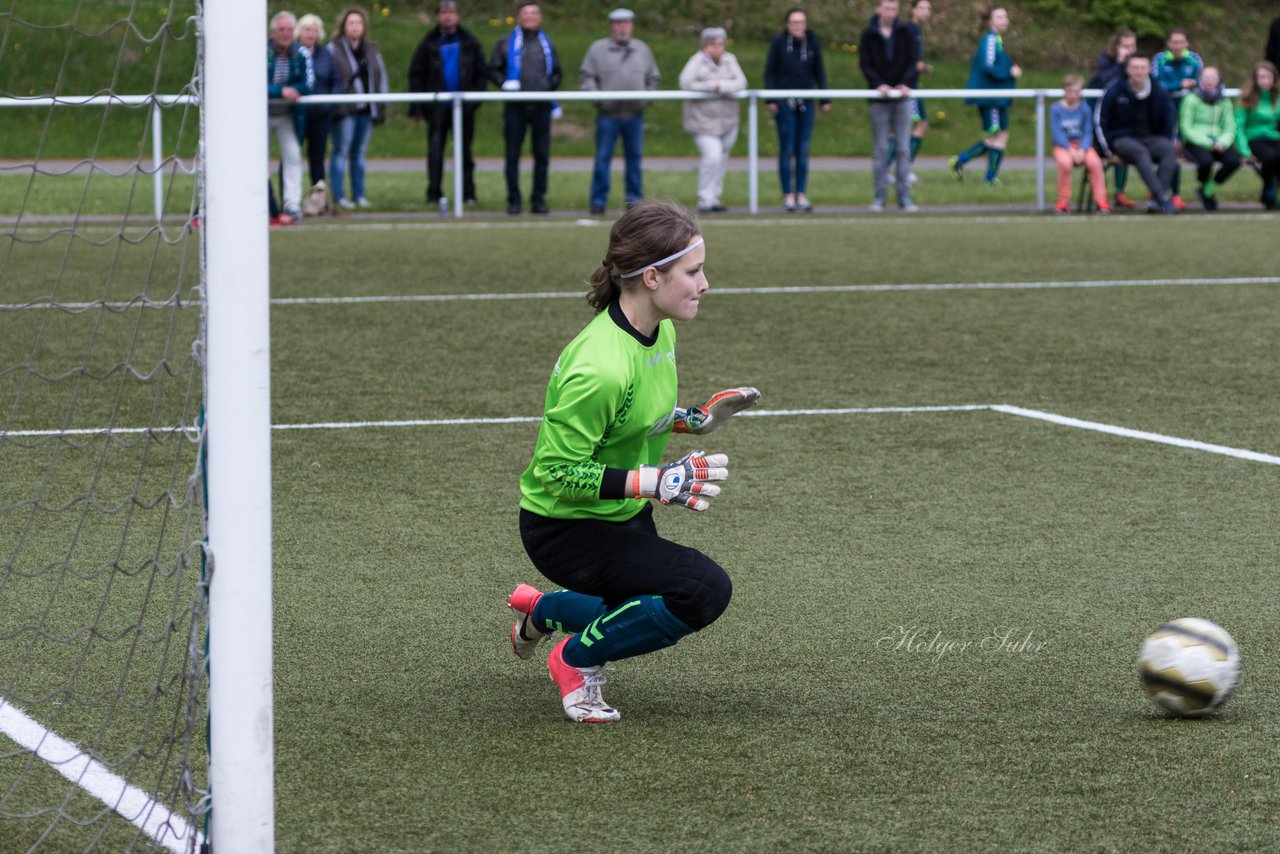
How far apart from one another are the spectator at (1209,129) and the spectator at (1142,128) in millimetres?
515

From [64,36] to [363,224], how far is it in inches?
443

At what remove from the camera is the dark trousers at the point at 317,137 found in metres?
17.4

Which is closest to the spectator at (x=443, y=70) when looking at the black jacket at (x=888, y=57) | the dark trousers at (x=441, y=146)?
the dark trousers at (x=441, y=146)

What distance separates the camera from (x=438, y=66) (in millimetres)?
18406

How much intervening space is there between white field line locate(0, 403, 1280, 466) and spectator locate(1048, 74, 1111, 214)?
11.1 metres

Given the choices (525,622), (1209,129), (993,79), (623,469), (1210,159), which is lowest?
(525,622)

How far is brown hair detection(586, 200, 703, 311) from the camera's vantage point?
414 centimetres

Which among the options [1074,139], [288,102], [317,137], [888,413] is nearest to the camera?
[888,413]

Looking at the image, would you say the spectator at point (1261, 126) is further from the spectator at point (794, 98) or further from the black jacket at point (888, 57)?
the spectator at point (794, 98)

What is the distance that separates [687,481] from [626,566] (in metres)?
0.46

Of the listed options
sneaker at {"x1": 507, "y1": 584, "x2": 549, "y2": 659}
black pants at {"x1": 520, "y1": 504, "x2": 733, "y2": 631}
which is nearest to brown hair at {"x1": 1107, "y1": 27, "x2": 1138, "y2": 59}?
sneaker at {"x1": 507, "y1": 584, "x2": 549, "y2": 659}

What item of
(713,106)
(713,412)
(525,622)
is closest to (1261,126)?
(713,106)

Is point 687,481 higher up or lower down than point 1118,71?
lower down

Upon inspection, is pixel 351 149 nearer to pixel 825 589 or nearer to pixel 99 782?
pixel 825 589
